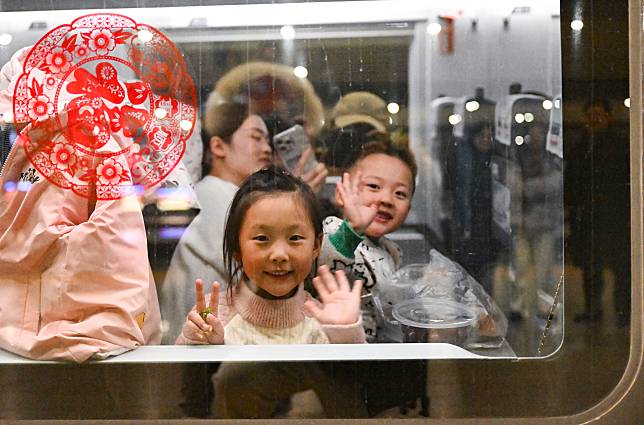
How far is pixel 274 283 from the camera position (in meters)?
1.22

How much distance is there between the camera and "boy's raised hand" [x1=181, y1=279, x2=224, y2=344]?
1218 millimetres

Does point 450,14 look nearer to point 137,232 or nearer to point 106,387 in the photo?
point 137,232

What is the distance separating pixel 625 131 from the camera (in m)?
1.16

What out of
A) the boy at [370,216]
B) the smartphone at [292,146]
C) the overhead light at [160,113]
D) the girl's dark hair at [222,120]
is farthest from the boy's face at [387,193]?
the overhead light at [160,113]

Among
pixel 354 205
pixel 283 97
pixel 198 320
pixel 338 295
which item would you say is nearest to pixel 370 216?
pixel 354 205

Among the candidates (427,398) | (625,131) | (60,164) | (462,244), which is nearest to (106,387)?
(60,164)

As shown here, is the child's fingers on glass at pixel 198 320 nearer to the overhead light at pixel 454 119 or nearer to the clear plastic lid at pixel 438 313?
the clear plastic lid at pixel 438 313

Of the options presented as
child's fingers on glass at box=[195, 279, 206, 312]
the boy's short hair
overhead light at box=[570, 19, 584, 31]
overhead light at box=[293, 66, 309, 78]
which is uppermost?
overhead light at box=[570, 19, 584, 31]

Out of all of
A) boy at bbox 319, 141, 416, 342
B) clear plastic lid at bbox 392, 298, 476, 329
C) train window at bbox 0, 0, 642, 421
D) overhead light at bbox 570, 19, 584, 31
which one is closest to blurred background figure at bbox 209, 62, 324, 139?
train window at bbox 0, 0, 642, 421

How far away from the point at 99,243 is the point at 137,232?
0.08m

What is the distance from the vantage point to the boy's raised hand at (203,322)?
122cm

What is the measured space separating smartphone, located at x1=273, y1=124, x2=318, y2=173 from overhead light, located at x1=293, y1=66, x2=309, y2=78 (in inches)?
3.5

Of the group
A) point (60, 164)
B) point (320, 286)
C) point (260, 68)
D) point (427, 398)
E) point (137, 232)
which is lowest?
point (427, 398)

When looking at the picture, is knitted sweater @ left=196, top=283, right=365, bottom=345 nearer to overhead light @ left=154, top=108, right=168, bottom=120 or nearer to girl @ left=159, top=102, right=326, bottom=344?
girl @ left=159, top=102, right=326, bottom=344
